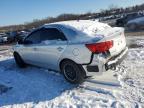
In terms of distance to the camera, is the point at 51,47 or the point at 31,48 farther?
the point at 31,48

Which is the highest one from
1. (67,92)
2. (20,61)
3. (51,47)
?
(51,47)

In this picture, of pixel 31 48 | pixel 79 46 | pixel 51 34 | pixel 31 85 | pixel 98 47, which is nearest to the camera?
pixel 98 47

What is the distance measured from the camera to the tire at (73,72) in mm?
6516

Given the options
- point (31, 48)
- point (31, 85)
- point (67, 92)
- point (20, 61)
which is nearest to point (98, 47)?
point (67, 92)

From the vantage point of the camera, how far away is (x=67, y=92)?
6.38 m

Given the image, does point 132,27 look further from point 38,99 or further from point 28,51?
point 38,99

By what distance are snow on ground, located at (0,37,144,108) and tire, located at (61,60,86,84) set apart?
0.19 m

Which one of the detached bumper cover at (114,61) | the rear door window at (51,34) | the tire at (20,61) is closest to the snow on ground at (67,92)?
the detached bumper cover at (114,61)

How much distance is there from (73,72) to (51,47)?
44.0 inches

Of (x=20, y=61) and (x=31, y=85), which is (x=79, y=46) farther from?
(x=20, y=61)

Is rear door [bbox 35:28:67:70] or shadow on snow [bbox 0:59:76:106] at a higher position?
rear door [bbox 35:28:67:70]

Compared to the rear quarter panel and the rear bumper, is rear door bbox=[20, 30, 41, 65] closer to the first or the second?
the rear quarter panel

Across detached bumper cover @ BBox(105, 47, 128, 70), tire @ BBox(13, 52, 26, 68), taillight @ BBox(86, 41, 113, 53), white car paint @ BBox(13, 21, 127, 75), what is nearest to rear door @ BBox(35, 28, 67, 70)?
white car paint @ BBox(13, 21, 127, 75)

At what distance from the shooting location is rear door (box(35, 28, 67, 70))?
7027mm
